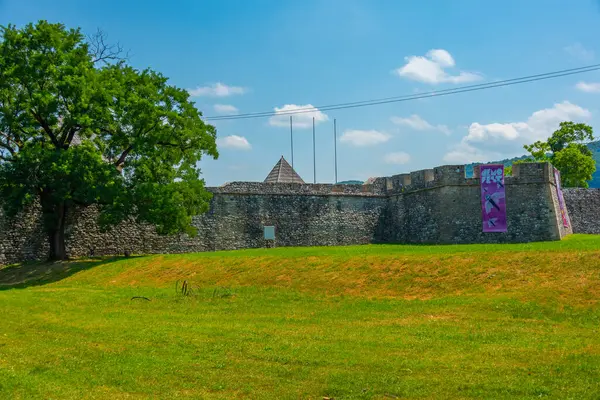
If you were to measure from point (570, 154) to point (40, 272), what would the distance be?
135 ft

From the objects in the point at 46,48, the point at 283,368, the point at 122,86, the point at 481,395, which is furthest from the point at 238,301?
the point at 46,48

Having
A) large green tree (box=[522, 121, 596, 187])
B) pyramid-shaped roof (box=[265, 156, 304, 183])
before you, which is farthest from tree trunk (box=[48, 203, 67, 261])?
large green tree (box=[522, 121, 596, 187])

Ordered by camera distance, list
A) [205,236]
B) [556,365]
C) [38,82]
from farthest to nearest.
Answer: [205,236], [38,82], [556,365]

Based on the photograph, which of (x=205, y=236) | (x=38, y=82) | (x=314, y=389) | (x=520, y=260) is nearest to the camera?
(x=314, y=389)

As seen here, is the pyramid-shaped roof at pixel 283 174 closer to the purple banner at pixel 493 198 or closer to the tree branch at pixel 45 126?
the purple banner at pixel 493 198

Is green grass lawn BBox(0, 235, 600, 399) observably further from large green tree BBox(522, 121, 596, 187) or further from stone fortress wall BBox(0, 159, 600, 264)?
large green tree BBox(522, 121, 596, 187)

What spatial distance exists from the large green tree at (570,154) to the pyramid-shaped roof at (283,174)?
22.9 m

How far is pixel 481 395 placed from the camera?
840 centimetres

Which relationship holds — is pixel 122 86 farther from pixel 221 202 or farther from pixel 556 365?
pixel 556 365

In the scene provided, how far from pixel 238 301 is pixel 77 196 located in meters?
12.1

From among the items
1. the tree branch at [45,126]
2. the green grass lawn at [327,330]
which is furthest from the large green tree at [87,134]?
the green grass lawn at [327,330]

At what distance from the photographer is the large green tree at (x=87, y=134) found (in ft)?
83.3

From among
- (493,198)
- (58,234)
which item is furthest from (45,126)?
(493,198)

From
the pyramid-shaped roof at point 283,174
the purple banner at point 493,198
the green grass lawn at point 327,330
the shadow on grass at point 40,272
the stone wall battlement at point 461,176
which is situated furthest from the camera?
the pyramid-shaped roof at point 283,174
